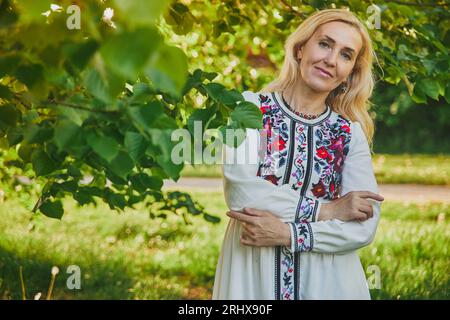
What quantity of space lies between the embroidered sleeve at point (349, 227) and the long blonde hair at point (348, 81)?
0.19 m

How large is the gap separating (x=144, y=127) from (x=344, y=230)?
0.84 m

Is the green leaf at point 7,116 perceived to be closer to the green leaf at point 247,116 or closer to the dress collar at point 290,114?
the green leaf at point 247,116

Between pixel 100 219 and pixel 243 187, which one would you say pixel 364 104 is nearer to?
pixel 243 187

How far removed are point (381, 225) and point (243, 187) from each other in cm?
442

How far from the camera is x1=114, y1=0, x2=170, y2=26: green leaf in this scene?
0.84 meters

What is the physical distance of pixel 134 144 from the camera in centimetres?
140

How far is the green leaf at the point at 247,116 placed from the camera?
1619 mm

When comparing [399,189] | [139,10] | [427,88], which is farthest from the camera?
[399,189]

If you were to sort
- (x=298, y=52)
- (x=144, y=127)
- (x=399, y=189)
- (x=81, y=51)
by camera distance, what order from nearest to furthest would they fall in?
(x=81, y=51) < (x=144, y=127) < (x=298, y=52) < (x=399, y=189)

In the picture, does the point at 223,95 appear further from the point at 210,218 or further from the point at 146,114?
the point at 210,218

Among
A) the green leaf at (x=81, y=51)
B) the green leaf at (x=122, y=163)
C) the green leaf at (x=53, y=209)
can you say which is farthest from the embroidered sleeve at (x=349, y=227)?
the green leaf at (x=81, y=51)

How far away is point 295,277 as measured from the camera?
1.95m

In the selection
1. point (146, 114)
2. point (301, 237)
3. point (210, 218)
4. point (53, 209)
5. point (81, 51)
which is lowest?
point (210, 218)

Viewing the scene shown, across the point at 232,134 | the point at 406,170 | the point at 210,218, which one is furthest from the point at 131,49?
the point at 406,170
